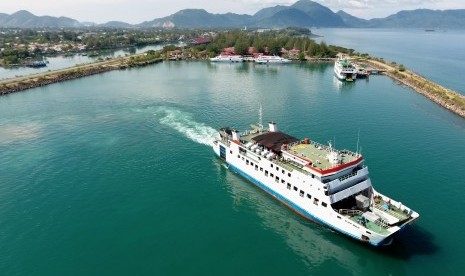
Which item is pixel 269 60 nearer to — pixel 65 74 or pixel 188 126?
pixel 65 74

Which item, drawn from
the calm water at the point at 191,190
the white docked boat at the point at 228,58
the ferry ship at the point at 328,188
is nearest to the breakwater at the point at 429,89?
the calm water at the point at 191,190

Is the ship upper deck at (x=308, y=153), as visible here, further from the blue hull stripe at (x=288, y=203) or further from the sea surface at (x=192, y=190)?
the sea surface at (x=192, y=190)

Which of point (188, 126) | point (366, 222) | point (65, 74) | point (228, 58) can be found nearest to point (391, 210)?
point (366, 222)

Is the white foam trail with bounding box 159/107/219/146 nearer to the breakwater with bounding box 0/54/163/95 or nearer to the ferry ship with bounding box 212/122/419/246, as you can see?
the ferry ship with bounding box 212/122/419/246

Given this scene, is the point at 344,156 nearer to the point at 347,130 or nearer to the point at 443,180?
the point at 443,180

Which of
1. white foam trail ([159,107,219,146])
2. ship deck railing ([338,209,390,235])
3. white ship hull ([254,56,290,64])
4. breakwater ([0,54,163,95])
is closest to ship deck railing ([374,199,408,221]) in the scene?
ship deck railing ([338,209,390,235])
